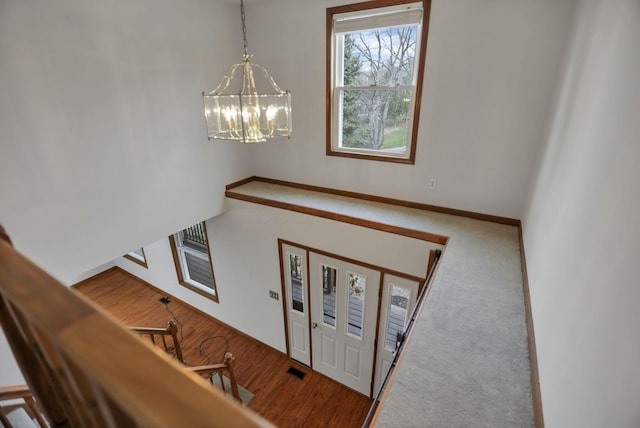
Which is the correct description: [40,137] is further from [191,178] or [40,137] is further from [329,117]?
[329,117]

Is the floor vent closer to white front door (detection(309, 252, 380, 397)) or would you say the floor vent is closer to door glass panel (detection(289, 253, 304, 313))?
white front door (detection(309, 252, 380, 397))

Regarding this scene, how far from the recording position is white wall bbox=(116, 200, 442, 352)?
3244 millimetres

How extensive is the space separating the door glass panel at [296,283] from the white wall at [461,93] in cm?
105

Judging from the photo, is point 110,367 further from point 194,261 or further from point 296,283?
point 194,261

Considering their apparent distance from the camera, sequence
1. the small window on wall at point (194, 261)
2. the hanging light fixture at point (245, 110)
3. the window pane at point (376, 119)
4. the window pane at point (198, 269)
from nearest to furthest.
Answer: the hanging light fixture at point (245, 110), the window pane at point (376, 119), the small window on wall at point (194, 261), the window pane at point (198, 269)

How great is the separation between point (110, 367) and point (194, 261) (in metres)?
5.37

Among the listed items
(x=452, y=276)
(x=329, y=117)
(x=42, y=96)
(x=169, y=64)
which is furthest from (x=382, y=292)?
(x=42, y=96)

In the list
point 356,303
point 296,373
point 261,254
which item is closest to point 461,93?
point 356,303

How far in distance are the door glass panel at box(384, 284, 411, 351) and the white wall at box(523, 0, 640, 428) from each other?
1.59m

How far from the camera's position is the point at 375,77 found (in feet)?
11.2

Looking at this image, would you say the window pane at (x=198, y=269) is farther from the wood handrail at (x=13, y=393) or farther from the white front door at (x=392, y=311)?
the wood handrail at (x=13, y=393)

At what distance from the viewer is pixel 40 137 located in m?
2.48

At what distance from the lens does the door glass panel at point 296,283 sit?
4.01 m

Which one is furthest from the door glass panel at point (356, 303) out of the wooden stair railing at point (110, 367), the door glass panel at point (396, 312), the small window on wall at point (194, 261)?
the wooden stair railing at point (110, 367)
